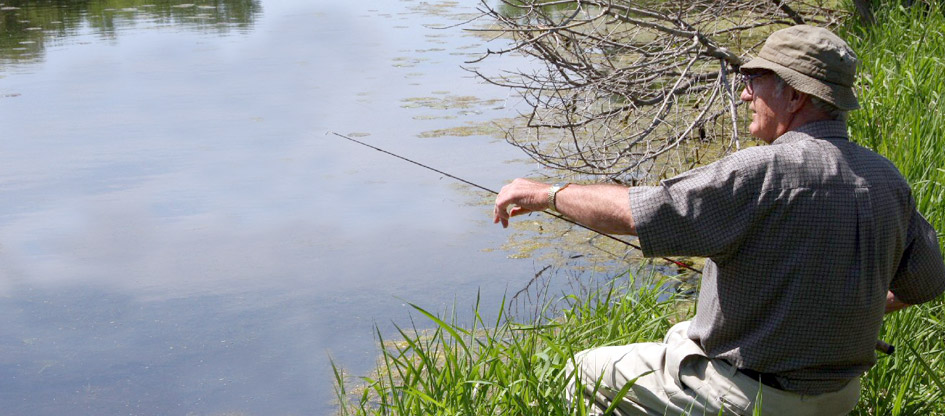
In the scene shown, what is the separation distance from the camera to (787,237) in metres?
1.99

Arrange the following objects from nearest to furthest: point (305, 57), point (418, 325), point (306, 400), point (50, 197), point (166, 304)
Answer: point (306, 400) < point (418, 325) < point (166, 304) < point (50, 197) < point (305, 57)

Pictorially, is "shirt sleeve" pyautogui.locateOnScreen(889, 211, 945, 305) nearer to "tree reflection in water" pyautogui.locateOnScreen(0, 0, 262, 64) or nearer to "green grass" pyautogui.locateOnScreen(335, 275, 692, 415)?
"green grass" pyautogui.locateOnScreen(335, 275, 692, 415)

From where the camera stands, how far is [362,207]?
6.14 m

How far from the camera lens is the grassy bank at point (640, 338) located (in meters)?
2.73

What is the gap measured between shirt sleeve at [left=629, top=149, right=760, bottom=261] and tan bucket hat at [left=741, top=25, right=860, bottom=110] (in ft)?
0.63

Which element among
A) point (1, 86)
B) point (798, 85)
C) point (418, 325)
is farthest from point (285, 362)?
point (1, 86)

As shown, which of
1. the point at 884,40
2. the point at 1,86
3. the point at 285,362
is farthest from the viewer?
the point at 1,86

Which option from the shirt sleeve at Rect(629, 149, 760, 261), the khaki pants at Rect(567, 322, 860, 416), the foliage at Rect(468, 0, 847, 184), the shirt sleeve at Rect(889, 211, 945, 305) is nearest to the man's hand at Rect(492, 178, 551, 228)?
the shirt sleeve at Rect(629, 149, 760, 261)

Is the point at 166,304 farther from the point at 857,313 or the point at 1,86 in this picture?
the point at 1,86

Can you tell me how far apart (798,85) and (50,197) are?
212 inches

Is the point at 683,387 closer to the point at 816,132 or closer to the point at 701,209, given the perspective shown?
the point at 701,209

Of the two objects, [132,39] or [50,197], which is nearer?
[50,197]

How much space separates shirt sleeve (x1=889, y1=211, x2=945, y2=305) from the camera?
2.13 metres

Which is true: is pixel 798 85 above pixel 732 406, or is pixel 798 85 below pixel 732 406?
above
